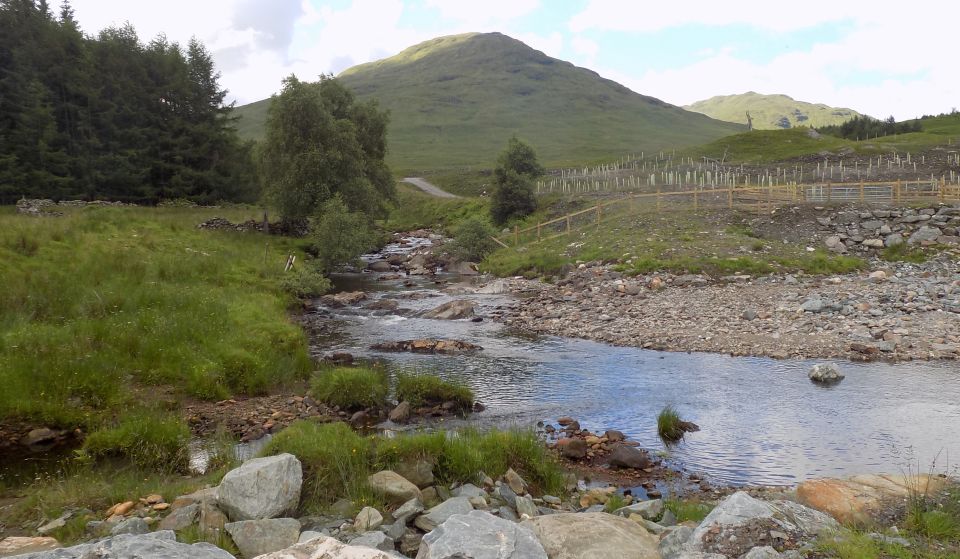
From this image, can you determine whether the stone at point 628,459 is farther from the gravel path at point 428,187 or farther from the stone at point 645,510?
the gravel path at point 428,187

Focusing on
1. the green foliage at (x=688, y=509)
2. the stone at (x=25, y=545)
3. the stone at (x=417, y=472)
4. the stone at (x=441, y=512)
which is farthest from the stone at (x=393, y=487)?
the stone at (x=25, y=545)

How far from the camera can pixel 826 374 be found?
1747 centimetres

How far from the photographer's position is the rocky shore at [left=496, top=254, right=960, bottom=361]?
20.6 meters

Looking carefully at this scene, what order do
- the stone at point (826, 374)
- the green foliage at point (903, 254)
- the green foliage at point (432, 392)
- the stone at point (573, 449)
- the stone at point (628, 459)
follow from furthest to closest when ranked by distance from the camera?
1. the green foliage at point (903, 254)
2. the stone at point (826, 374)
3. the green foliage at point (432, 392)
4. the stone at point (573, 449)
5. the stone at point (628, 459)

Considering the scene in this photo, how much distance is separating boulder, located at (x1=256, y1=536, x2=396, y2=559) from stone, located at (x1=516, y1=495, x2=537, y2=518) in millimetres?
3223

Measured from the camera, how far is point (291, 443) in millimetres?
10461

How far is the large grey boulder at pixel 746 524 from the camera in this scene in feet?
22.7

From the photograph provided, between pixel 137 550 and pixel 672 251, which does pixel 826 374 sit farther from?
pixel 137 550

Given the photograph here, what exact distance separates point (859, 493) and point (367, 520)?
7.28 metres

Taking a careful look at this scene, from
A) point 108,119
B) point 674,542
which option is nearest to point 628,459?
point 674,542

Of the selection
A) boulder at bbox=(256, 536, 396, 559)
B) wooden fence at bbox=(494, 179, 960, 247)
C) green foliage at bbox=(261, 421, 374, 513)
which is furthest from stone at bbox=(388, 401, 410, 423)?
wooden fence at bbox=(494, 179, 960, 247)

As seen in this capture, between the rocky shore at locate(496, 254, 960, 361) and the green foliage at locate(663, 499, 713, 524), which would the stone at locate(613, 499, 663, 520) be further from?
the rocky shore at locate(496, 254, 960, 361)

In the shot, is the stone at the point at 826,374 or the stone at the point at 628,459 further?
the stone at the point at 826,374

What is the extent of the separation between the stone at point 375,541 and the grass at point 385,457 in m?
1.40
